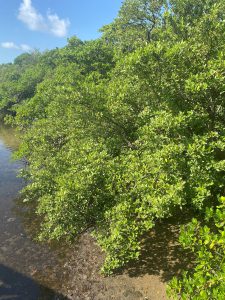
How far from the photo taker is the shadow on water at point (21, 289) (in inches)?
505

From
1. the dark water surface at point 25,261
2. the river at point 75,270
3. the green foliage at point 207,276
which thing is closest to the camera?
the green foliage at point 207,276

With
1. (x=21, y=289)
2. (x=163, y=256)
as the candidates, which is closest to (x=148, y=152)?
(x=163, y=256)

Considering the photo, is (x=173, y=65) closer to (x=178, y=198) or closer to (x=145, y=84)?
(x=145, y=84)

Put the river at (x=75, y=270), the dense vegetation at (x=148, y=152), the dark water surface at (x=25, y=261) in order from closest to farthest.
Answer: the dense vegetation at (x=148, y=152) < the river at (x=75, y=270) < the dark water surface at (x=25, y=261)

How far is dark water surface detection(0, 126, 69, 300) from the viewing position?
13195 millimetres

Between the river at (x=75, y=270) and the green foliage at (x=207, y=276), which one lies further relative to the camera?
the river at (x=75, y=270)

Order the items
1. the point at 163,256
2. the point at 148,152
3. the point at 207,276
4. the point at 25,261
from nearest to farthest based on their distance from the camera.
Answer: the point at 207,276
the point at 148,152
the point at 163,256
the point at 25,261

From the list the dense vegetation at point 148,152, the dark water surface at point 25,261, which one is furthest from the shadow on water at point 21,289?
the dense vegetation at point 148,152

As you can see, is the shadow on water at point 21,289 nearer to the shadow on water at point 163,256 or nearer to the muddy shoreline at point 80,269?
the muddy shoreline at point 80,269

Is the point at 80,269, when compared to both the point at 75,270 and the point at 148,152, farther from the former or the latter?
the point at 148,152

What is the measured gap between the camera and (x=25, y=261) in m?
15.2

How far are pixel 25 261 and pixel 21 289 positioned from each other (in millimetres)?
1982

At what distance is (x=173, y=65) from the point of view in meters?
13.5

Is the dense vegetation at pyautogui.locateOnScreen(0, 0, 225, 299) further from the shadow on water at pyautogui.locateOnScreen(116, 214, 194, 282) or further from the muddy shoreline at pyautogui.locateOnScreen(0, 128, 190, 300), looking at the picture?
the muddy shoreline at pyautogui.locateOnScreen(0, 128, 190, 300)
